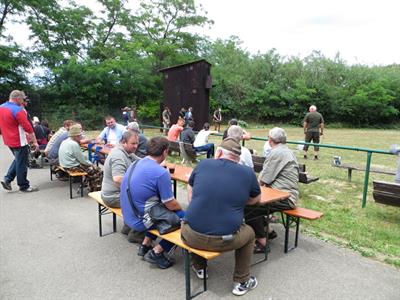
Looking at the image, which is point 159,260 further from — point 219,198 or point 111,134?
point 111,134

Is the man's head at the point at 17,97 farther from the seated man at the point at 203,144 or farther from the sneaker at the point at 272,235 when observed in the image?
the sneaker at the point at 272,235

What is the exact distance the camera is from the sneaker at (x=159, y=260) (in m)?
3.56

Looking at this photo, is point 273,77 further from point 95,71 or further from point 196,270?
point 196,270

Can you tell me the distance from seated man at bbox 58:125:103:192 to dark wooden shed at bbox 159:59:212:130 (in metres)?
10.6

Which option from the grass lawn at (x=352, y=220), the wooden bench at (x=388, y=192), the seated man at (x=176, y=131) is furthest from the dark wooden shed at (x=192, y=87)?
the wooden bench at (x=388, y=192)

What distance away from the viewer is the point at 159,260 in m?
3.59

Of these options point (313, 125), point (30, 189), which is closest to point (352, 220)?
point (30, 189)

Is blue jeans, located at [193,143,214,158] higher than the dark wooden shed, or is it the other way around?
the dark wooden shed

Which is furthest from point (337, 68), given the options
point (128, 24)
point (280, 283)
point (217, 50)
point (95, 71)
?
point (280, 283)

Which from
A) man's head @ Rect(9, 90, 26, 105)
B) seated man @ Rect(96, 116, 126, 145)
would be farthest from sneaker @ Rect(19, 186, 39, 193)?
seated man @ Rect(96, 116, 126, 145)

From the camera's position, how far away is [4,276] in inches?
Result: 134

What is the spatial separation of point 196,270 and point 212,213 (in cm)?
86

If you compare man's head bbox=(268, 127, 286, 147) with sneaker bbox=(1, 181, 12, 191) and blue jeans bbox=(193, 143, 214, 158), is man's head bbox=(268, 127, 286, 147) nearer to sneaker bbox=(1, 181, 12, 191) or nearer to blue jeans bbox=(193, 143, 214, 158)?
blue jeans bbox=(193, 143, 214, 158)

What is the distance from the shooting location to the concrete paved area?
3.13 m
